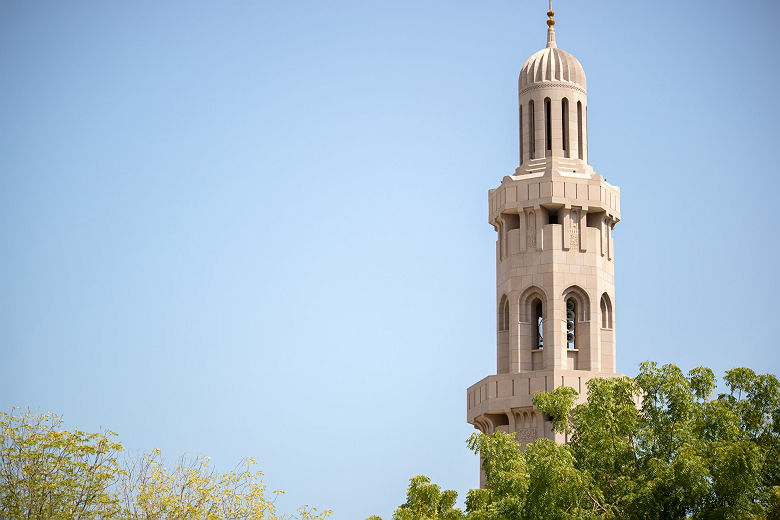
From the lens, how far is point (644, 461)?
48.5m

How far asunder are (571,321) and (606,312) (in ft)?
5.52

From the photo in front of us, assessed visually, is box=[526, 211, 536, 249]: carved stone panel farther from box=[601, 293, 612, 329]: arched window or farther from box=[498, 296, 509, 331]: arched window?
box=[601, 293, 612, 329]: arched window

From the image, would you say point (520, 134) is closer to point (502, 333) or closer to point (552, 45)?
point (552, 45)

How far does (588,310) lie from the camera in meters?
64.8

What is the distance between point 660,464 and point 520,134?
80.6ft

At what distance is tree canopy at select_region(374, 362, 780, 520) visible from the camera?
44.3 meters

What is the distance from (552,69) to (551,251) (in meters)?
8.13

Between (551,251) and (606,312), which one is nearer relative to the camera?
(551,251)

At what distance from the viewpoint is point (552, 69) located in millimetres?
66812

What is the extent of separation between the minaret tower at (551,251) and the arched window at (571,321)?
59mm

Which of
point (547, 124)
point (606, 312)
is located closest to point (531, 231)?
point (606, 312)

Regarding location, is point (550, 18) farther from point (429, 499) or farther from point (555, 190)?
point (429, 499)

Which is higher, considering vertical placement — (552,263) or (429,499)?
(552,263)

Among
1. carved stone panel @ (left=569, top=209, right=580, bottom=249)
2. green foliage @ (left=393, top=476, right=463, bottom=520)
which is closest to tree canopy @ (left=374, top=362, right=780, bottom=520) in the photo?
green foliage @ (left=393, top=476, right=463, bottom=520)
